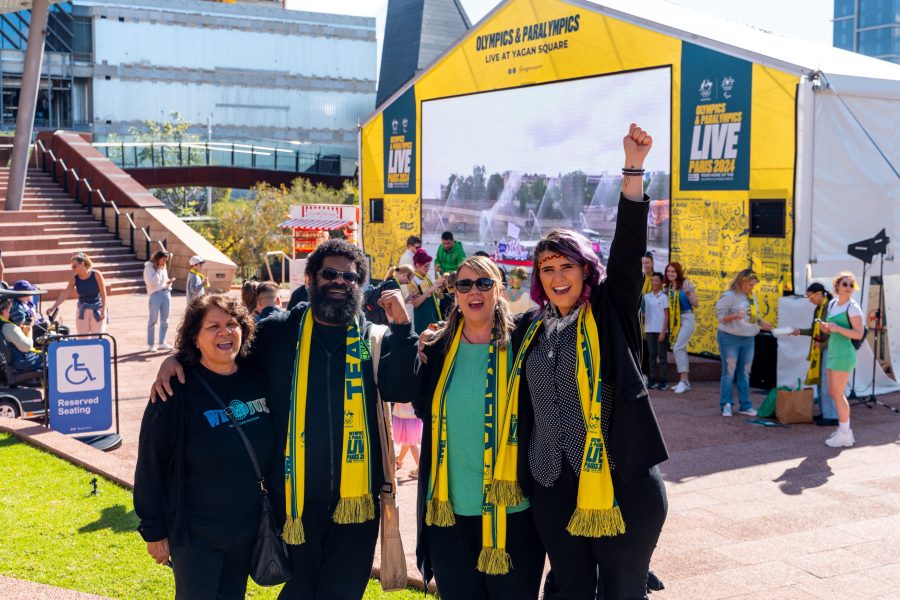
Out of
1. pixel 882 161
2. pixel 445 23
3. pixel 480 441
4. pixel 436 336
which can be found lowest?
pixel 480 441

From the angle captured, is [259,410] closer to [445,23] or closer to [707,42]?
[707,42]

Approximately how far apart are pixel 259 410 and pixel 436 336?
0.75 metres

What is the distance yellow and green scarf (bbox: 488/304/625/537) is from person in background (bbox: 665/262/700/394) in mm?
9243

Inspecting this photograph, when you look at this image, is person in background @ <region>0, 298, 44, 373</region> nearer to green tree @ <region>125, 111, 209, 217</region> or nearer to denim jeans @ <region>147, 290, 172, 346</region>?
denim jeans @ <region>147, 290, 172, 346</region>

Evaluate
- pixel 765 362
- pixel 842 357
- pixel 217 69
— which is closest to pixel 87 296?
pixel 765 362

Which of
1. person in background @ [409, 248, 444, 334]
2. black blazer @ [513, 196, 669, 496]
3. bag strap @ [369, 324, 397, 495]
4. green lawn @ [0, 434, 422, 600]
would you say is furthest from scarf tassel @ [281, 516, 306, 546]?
person in background @ [409, 248, 444, 334]

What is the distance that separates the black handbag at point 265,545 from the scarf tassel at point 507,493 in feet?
2.80

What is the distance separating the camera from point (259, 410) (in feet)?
12.9

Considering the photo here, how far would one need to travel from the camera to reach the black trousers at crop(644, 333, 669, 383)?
500 inches

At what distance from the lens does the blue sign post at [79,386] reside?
345 inches

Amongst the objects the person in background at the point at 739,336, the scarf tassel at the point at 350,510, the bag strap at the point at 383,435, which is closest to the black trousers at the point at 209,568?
the scarf tassel at the point at 350,510

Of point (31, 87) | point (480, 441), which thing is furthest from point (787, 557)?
point (31, 87)

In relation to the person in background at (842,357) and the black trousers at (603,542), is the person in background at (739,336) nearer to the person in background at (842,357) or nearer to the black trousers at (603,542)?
the person in background at (842,357)

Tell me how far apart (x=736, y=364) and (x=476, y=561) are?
8084mm
